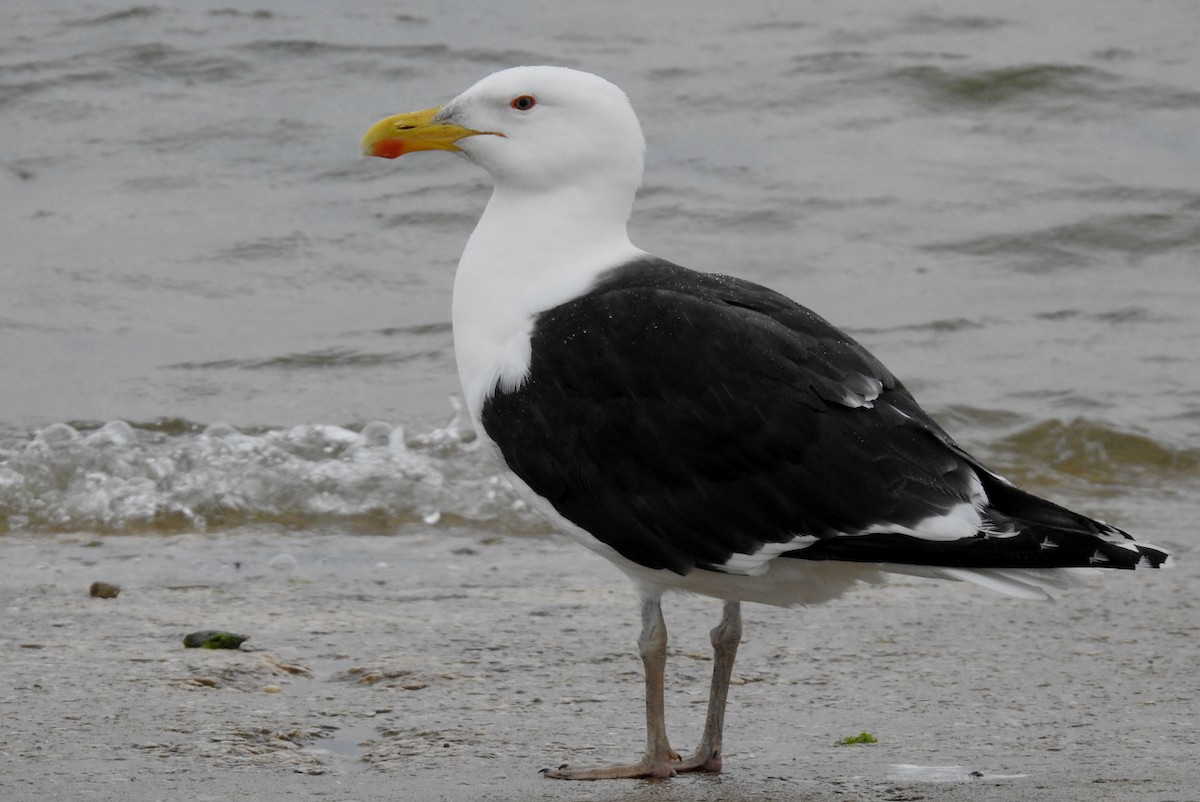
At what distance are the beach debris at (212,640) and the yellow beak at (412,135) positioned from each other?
1392 millimetres

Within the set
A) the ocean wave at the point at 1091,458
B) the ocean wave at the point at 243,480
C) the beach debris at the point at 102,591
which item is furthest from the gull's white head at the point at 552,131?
the ocean wave at the point at 1091,458

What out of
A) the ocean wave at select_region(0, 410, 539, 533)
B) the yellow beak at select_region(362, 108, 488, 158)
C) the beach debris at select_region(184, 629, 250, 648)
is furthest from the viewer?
the ocean wave at select_region(0, 410, 539, 533)

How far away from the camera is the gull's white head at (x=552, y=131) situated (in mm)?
4098

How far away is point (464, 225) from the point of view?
11.2 metres

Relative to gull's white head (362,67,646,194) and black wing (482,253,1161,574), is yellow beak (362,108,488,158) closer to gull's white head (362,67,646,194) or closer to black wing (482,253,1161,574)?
gull's white head (362,67,646,194)

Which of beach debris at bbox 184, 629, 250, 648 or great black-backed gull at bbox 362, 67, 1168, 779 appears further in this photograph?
beach debris at bbox 184, 629, 250, 648

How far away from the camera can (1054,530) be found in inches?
130

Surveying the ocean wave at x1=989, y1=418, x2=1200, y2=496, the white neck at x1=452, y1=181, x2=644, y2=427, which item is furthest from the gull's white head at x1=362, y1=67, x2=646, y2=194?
the ocean wave at x1=989, y1=418, x2=1200, y2=496

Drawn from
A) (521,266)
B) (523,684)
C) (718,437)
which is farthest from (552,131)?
(523,684)

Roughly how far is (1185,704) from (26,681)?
289 centimetres

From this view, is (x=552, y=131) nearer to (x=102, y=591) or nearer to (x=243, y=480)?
(x=102, y=591)

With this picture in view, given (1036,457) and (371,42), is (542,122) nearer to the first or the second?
(1036,457)

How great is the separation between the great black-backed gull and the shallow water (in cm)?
283

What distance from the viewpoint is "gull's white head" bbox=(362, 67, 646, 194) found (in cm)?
410
